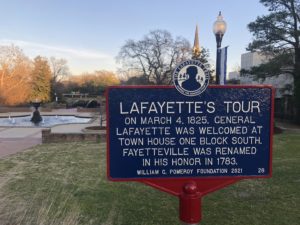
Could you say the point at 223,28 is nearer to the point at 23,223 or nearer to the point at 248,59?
the point at 23,223

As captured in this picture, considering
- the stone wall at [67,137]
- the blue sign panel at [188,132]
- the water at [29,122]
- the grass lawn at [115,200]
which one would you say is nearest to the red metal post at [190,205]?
the blue sign panel at [188,132]

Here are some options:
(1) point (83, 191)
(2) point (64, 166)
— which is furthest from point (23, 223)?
(2) point (64, 166)

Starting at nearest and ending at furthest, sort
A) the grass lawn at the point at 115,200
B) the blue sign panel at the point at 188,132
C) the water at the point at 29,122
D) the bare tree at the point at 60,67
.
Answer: the blue sign panel at the point at 188,132
the grass lawn at the point at 115,200
the water at the point at 29,122
the bare tree at the point at 60,67

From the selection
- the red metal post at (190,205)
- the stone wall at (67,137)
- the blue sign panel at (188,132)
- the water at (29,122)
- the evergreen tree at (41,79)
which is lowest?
the water at (29,122)

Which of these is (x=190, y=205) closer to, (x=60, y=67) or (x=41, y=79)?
(x=41, y=79)

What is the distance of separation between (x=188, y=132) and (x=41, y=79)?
60.2 metres

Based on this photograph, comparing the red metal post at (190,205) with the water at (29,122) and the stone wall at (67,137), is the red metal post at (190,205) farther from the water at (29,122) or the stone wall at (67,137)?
the water at (29,122)

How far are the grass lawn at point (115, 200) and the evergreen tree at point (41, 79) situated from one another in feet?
167

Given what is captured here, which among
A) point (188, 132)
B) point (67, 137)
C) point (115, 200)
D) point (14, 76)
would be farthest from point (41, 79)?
point (188, 132)

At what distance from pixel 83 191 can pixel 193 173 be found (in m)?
4.19

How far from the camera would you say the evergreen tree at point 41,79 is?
57184 millimetres

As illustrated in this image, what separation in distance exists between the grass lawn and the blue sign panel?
2.22 meters

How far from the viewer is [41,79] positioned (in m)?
59.4

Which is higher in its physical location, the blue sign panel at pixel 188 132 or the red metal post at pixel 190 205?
the blue sign panel at pixel 188 132
